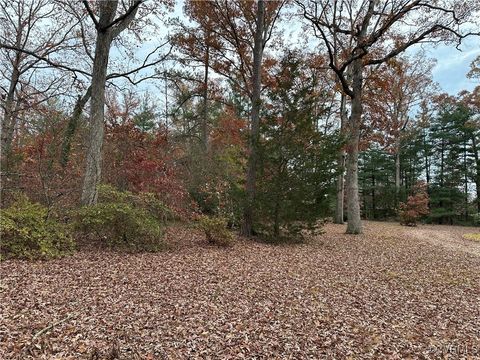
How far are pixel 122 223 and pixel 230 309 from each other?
3571 mm

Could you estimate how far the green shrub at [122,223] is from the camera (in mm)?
6250

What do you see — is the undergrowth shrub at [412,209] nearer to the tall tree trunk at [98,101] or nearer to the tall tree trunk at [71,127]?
the tall tree trunk at [98,101]

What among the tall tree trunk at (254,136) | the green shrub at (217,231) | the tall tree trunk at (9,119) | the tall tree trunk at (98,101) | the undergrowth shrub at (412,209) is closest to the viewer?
the green shrub at (217,231)

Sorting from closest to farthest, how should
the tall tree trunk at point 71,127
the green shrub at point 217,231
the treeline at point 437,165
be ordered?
the green shrub at point 217,231
the tall tree trunk at point 71,127
the treeline at point 437,165

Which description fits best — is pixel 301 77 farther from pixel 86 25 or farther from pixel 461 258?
pixel 86 25

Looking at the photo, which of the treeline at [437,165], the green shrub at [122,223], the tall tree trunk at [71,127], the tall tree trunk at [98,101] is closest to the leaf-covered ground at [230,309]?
the green shrub at [122,223]

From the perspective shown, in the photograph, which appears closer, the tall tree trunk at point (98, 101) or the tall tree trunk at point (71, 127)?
the tall tree trunk at point (98, 101)

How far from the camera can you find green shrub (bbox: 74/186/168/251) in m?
6.25

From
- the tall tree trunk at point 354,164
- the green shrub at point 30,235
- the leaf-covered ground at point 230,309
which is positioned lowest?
the leaf-covered ground at point 230,309

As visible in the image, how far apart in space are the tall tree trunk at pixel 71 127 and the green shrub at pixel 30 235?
2.57 meters

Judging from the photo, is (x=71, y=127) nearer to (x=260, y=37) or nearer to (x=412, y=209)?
(x=260, y=37)

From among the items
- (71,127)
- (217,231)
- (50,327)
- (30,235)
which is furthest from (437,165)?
(50,327)

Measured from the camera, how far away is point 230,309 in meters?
3.73

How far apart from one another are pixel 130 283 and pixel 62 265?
1.47m
